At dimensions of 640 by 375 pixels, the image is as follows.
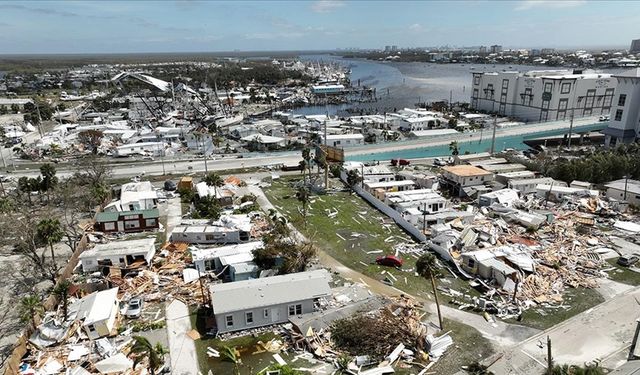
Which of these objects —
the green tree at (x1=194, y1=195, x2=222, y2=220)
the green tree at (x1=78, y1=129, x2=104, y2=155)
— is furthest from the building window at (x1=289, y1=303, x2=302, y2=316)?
the green tree at (x1=78, y1=129, x2=104, y2=155)

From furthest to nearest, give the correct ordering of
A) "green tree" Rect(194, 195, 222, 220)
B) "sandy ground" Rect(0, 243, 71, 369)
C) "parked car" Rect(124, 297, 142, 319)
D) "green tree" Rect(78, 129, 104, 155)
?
1. "green tree" Rect(78, 129, 104, 155)
2. "green tree" Rect(194, 195, 222, 220)
3. "parked car" Rect(124, 297, 142, 319)
4. "sandy ground" Rect(0, 243, 71, 369)

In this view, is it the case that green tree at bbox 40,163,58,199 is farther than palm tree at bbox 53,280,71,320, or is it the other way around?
green tree at bbox 40,163,58,199

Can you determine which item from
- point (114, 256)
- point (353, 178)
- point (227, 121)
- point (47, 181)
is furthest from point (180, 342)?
point (227, 121)

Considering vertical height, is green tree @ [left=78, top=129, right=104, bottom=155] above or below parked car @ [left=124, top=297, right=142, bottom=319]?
above

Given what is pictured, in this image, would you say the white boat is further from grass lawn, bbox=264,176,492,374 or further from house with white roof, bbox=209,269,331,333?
house with white roof, bbox=209,269,331,333

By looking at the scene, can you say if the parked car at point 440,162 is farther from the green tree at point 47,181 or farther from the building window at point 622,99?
the green tree at point 47,181

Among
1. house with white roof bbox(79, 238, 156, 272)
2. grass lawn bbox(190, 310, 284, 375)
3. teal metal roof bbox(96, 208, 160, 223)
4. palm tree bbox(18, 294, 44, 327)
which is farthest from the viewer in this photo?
teal metal roof bbox(96, 208, 160, 223)

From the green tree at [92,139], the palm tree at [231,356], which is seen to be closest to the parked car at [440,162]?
the palm tree at [231,356]
